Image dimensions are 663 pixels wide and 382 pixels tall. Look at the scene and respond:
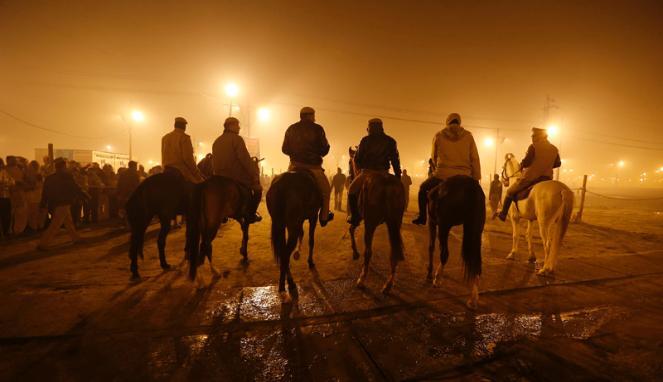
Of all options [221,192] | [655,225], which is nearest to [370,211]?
[221,192]

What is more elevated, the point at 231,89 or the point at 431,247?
the point at 231,89

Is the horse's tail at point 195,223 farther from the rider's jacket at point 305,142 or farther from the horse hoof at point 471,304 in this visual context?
the horse hoof at point 471,304

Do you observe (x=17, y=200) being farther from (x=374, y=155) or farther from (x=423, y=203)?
(x=423, y=203)

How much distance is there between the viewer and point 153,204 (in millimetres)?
5512

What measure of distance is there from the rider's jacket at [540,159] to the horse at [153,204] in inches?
273

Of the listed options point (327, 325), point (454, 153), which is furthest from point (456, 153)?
point (327, 325)

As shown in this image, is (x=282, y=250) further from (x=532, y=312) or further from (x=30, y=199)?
(x=30, y=199)

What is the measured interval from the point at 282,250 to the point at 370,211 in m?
1.42

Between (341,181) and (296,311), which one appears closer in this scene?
(296,311)

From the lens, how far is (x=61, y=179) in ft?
25.6

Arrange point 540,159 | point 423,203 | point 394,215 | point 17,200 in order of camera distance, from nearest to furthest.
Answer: point 394,215, point 423,203, point 540,159, point 17,200

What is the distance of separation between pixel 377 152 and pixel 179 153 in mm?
3846

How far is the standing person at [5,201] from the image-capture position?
885 cm

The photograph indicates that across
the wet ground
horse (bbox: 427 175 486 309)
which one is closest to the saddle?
the wet ground
